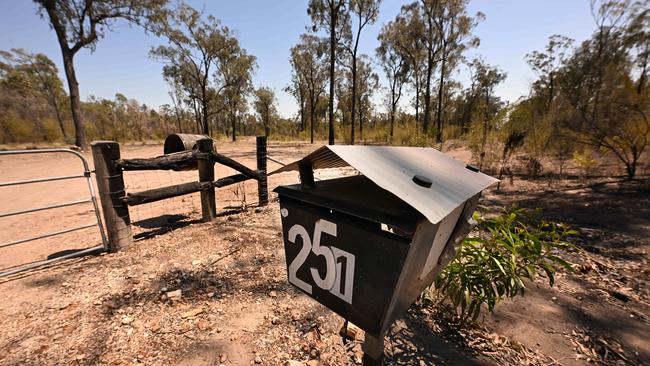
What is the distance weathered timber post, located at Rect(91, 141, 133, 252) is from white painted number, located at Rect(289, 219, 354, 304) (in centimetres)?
286

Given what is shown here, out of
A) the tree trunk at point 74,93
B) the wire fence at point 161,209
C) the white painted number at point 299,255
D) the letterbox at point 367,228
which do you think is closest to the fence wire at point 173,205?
the wire fence at point 161,209

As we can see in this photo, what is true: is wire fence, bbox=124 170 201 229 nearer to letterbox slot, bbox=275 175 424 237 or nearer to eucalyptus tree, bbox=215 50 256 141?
letterbox slot, bbox=275 175 424 237

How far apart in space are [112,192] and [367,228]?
10.7 feet

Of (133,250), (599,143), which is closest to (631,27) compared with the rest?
(599,143)

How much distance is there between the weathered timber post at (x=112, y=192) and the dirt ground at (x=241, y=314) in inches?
7.6

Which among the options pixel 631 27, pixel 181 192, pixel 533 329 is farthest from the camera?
pixel 631 27

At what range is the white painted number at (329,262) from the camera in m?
0.90

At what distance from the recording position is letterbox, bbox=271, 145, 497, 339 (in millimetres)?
729

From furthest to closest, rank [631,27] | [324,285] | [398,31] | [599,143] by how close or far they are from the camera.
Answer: [398,31] < [631,27] < [599,143] < [324,285]

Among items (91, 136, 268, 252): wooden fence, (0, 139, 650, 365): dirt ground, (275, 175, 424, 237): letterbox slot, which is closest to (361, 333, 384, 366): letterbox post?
(275, 175, 424, 237): letterbox slot

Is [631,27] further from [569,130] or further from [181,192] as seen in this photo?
[181,192]

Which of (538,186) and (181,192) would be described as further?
(538,186)

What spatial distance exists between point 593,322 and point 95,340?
391 centimetres

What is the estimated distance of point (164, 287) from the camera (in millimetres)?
2352
